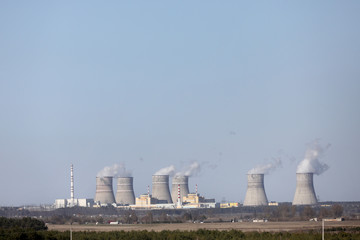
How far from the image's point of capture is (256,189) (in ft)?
282

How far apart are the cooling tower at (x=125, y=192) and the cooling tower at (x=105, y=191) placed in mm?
1553

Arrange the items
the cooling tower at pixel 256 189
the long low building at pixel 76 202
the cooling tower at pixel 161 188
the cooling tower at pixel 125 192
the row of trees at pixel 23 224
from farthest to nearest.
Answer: the long low building at pixel 76 202 < the cooling tower at pixel 125 192 < the cooling tower at pixel 161 188 < the cooling tower at pixel 256 189 < the row of trees at pixel 23 224

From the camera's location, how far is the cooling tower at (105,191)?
316ft

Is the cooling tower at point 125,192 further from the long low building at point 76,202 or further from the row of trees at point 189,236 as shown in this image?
the row of trees at point 189,236

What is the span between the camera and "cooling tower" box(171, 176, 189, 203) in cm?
10038

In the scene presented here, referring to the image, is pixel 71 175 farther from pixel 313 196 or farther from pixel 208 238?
pixel 208 238

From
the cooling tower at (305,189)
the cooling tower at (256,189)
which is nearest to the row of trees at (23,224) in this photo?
the cooling tower at (305,189)

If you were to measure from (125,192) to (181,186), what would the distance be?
8291 mm

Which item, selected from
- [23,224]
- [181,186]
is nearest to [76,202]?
[181,186]

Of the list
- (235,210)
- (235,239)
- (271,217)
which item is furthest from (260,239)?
(235,210)

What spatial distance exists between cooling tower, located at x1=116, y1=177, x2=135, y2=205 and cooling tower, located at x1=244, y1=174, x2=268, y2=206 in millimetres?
18980

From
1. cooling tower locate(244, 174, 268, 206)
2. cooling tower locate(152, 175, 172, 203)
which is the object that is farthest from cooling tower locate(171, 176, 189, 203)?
cooling tower locate(244, 174, 268, 206)

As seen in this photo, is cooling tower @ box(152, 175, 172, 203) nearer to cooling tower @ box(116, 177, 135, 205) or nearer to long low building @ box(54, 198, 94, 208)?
cooling tower @ box(116, 177, 135, 205)

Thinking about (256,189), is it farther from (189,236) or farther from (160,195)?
(189,236)
